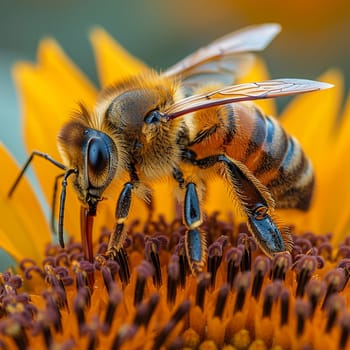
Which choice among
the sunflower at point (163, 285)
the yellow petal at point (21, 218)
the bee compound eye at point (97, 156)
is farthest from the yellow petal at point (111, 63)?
the bee compound eye at point (97, 156)

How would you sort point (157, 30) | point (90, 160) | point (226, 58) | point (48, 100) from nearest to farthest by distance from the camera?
point (90, 160)
point (226, 58)
point (48, 100)
point (157, 30)

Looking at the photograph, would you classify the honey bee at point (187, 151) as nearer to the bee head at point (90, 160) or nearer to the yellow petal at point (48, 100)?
the bee head at point (90, 160)

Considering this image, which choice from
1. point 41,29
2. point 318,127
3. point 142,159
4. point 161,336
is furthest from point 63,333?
point 41,29

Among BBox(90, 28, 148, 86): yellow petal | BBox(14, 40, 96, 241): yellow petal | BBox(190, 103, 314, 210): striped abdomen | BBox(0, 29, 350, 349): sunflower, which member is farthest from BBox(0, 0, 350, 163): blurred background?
BBox(190, 103, 314, 210): striped abdomen

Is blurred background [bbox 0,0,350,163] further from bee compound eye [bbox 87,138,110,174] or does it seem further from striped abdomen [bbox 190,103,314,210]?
bee compound eye [bbox 87,138,110,174]

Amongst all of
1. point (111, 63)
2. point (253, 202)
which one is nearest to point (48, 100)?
point (111, 63)

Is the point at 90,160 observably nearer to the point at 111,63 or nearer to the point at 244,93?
the point at 244,93
